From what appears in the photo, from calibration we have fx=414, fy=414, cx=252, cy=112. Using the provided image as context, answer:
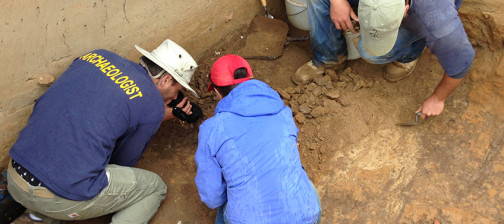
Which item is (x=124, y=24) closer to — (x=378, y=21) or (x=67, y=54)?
(x=67, y=54)

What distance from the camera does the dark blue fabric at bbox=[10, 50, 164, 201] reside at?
81.1 inches

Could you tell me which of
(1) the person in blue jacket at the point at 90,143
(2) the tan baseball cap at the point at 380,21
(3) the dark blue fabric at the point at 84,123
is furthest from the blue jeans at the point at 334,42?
(3) the dark blue fabric at the point at 84,123

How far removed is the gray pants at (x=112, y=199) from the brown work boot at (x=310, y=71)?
1290mm

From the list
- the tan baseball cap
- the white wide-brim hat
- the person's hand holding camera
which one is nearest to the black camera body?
the person's hand holding camera

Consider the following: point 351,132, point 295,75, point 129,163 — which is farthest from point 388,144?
point 129,163

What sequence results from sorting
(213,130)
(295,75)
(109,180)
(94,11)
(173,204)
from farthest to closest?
(295,75), (173,204), (94,11), (109,180), (213,130)

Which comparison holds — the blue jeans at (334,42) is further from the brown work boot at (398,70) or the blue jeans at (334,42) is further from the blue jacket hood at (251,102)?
the blue jacket hood at (251,102)

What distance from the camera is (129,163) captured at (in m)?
Result: 2.50

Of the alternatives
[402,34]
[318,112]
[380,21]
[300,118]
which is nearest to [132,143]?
[300,118]

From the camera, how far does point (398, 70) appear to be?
9.96ft

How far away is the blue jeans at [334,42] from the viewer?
2.75 metres

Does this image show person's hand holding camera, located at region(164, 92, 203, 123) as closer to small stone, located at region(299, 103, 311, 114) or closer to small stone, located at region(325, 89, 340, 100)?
small stone, located at region(299, 103, 311, 114)

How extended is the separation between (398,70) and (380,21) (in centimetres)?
92

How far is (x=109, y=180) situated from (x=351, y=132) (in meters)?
1.63
